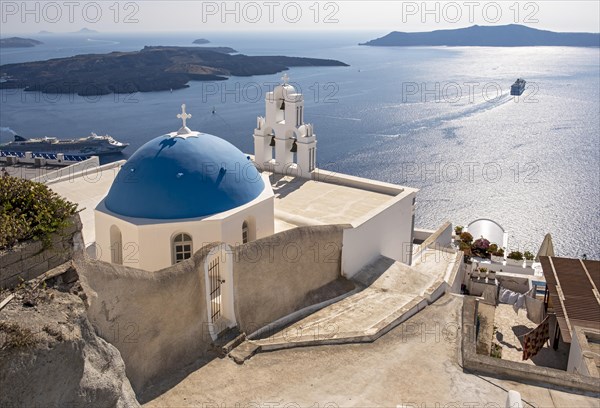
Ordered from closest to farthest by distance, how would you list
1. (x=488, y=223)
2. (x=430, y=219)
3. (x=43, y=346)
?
(x=43, y=346), (x=488, y=223), (x=430, y=219)

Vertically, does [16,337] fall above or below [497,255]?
above

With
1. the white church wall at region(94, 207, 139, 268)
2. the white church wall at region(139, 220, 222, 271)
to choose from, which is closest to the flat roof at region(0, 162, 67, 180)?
the white church wall at region(94, 207, 139, 268)

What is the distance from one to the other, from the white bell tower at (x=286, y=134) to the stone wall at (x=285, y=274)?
18.6 ft

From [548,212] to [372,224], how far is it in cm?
3014

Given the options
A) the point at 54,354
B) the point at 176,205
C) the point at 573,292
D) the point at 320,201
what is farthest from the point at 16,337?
the point at 573,292

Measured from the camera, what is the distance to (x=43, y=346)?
5590 millimetres

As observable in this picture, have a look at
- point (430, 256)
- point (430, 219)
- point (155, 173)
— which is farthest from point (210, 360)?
point (430, 219)

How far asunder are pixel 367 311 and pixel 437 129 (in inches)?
2035

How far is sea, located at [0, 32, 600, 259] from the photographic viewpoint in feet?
139

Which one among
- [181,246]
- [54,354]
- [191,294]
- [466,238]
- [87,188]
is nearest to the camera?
[54,354]

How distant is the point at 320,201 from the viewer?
17391 mm

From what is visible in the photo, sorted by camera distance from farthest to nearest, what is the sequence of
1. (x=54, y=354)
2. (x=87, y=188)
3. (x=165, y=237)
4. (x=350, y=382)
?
(x=87, y=188) → (x=165, y=237) → (x=350, y=382) → (x=54, y=354)

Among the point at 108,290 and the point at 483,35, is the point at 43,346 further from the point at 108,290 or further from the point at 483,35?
the point at 483,35

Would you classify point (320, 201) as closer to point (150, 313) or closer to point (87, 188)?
point (87, 188)
